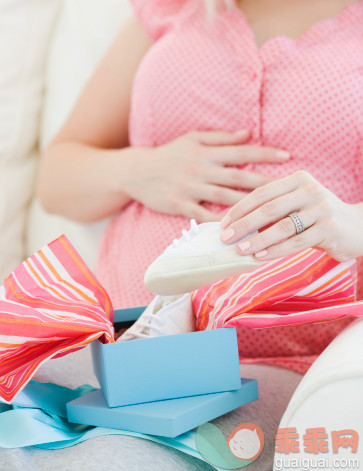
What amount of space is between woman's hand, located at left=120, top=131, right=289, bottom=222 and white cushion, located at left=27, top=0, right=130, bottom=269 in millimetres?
232

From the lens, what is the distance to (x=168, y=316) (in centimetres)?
68

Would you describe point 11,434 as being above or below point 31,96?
below

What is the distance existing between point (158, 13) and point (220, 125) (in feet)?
0.87

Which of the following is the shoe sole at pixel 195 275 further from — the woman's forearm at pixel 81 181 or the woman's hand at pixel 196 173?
the woman's forearm at pixel 81 181

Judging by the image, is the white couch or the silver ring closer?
the silver ring

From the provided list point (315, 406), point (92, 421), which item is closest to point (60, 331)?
point (92, 421)

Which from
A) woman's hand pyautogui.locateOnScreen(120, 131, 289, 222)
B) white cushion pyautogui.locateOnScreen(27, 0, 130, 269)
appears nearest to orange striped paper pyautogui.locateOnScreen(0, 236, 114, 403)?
woman's hand pyautogui.locateOnScreen(120, 131, 289, 222)

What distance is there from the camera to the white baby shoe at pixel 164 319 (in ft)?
2.19

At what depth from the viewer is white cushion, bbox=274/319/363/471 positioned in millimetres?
497

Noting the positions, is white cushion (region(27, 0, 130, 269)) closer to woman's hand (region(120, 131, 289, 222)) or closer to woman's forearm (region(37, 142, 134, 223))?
woman's forearm (region(37, 142, 134, 223))

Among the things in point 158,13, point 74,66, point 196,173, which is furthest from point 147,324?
point 74,66

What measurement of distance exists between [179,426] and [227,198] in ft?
1.37

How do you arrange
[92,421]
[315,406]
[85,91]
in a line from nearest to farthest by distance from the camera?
[315,406], [92,421], [85,91]

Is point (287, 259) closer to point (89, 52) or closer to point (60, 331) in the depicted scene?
point (60, 331)
